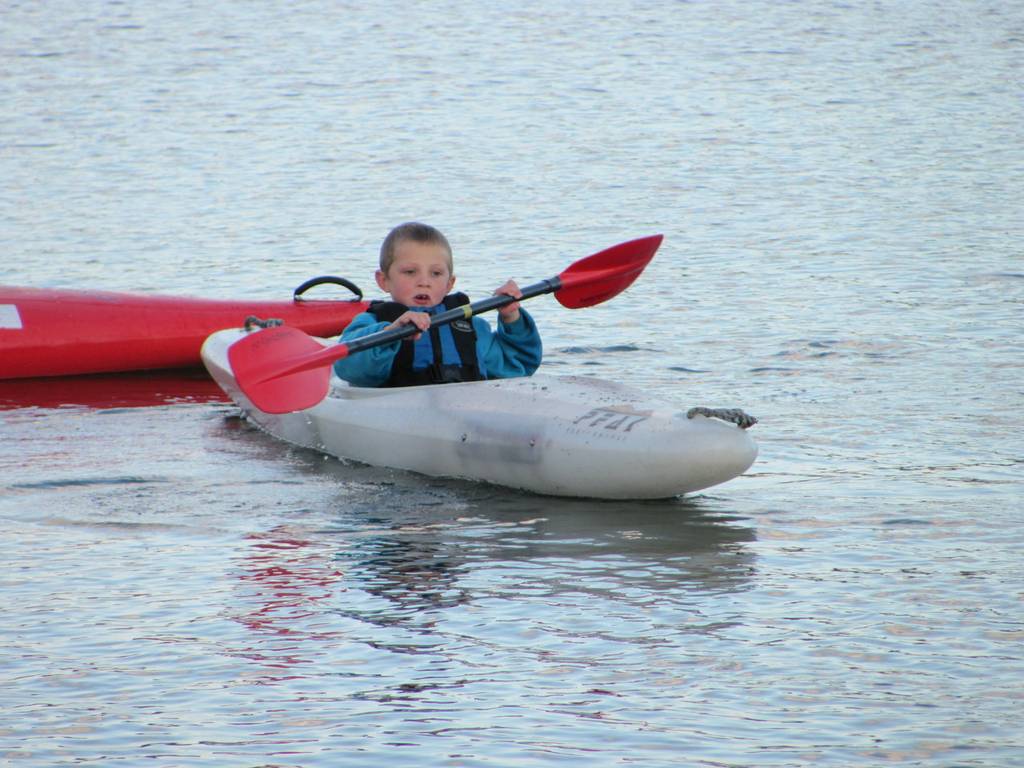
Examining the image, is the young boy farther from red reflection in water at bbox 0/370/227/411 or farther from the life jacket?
red reflection in water at bbox 0/370/227/411

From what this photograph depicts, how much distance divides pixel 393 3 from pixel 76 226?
45.1 ft

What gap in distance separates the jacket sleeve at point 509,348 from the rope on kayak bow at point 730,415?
93cm

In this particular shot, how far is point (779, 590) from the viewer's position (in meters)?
4.17

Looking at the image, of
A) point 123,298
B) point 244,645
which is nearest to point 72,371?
point 123,298

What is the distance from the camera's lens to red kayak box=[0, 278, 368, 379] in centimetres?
712

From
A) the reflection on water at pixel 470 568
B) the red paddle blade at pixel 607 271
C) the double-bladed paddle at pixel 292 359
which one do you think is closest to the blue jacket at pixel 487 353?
the double-bladed paddle at pixel 292 359

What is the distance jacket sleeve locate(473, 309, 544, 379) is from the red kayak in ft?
5.04

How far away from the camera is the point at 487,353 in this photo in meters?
5.62

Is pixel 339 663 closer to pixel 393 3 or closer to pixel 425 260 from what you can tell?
pixel 425 260

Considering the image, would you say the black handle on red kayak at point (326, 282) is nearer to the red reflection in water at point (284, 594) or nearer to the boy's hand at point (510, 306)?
the boy's hand at point (510, 306)

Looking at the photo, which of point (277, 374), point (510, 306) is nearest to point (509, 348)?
point (510, 306)

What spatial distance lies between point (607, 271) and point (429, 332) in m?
0.78

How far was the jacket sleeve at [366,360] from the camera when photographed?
5496mm

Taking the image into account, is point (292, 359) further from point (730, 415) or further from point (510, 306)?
point (730, 415)
